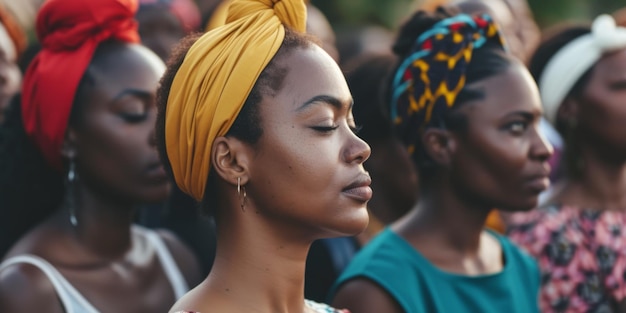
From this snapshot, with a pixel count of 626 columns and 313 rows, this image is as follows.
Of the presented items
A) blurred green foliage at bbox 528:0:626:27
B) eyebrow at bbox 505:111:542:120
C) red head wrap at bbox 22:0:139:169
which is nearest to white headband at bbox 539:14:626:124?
eyebrow at bbox 505:111:542:120

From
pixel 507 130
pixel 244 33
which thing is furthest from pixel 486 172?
pixel 244 33

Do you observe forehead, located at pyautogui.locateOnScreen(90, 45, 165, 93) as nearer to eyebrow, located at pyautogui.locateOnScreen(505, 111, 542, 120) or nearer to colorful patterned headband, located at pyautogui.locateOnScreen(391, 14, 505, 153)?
colorful patterned headband, located at pyautogui.locateOnScreen(391, 14, 505, 153)

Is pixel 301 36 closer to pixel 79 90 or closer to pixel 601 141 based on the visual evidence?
pixel 79 90

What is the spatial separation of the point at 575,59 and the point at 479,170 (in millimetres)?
1351

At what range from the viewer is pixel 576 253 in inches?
A: 188

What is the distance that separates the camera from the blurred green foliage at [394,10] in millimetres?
11828

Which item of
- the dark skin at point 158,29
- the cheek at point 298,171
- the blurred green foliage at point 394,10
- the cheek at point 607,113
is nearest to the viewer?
the cheek at point 298,171

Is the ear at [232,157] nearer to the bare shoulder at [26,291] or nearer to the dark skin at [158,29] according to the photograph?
the bare shoulder at [26,291]

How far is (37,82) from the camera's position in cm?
411

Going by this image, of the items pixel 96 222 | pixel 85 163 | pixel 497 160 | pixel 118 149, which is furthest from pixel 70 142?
pixel 497 160

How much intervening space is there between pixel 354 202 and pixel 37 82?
6.07 ft

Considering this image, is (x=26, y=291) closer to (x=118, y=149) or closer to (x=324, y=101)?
(x=118, y=149)

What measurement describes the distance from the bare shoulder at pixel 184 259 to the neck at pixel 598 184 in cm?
187

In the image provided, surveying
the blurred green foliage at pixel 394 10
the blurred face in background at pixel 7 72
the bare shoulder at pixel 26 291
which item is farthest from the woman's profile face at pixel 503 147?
the blurred green foliage at pixel 394 10
